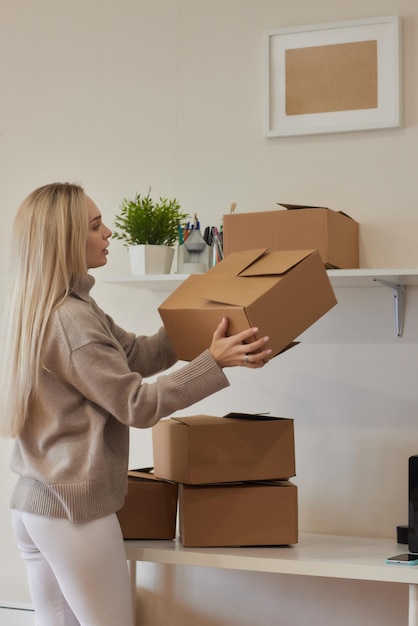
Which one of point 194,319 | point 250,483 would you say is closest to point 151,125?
point 194,319

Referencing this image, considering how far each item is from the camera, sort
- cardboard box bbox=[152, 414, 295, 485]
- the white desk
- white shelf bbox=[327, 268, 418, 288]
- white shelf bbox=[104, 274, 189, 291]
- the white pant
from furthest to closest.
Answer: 1. white shelf bbox=[104, 274, 189, 291]
2. white shelf bbox=[327, 268, 418, 288]
3. cardboard box bbox=[152, 414, 295, 485]
4. the white desk
5. the white pant

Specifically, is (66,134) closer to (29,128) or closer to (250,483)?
(29,128)

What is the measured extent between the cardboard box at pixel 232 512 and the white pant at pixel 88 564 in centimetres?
26

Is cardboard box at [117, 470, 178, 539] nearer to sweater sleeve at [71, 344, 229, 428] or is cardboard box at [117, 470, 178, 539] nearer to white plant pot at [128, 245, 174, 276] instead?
sweater sleeve at [71, 344, 229, 428]

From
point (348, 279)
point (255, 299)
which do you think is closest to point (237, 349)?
point (255, 299)

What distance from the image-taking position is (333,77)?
2400mm

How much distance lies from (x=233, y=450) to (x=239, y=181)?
880mm

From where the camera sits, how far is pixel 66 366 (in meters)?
1.74

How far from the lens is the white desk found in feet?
5.98

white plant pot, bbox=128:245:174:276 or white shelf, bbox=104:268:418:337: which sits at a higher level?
white plant pot, bbox=128:245:174:276

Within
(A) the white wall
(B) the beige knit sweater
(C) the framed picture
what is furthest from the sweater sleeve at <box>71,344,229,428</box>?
(C) the framed picture

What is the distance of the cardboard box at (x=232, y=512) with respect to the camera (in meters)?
2.00

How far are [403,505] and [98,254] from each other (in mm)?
1104

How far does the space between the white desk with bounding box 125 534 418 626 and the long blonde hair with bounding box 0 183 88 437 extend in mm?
501
